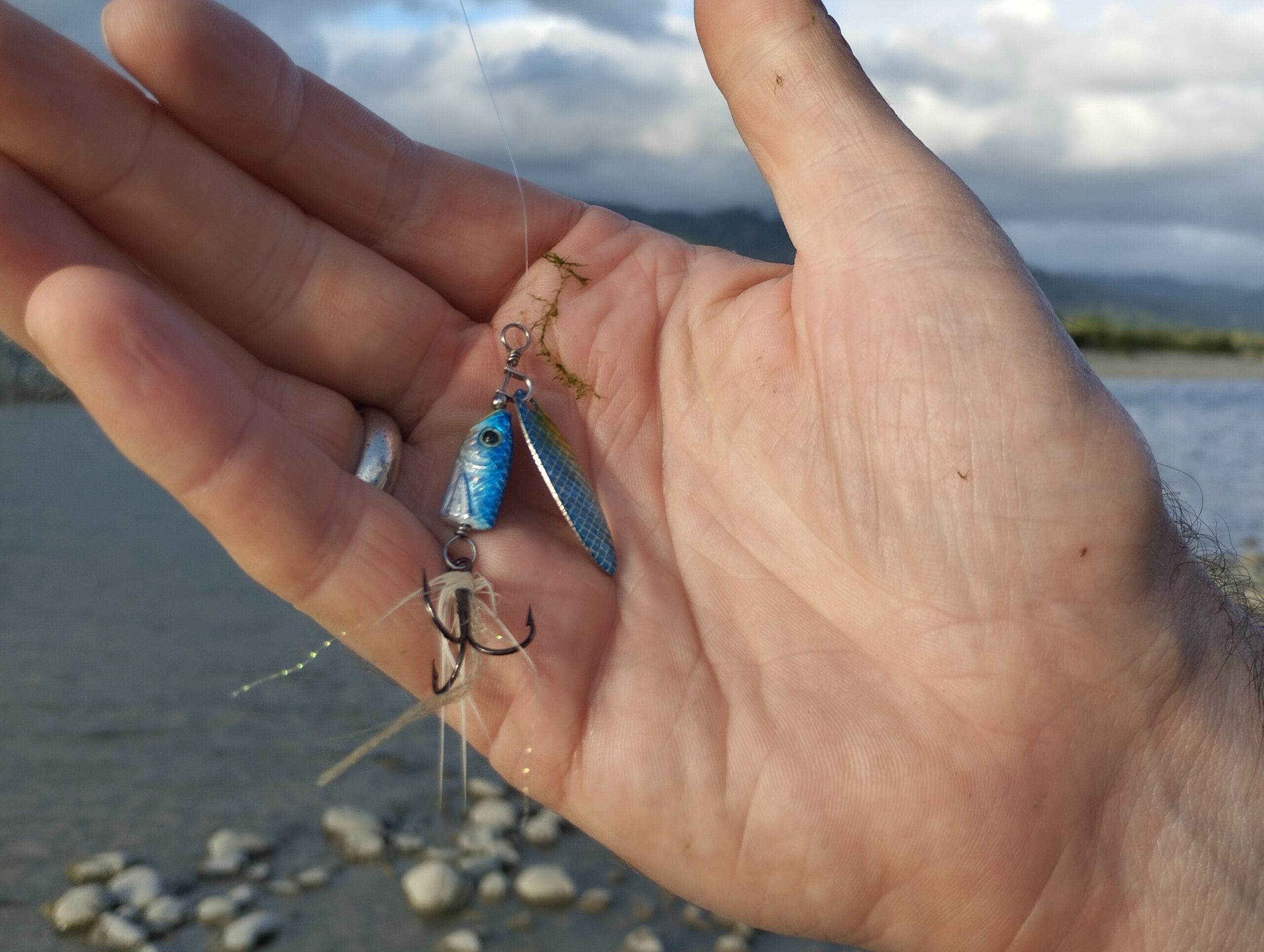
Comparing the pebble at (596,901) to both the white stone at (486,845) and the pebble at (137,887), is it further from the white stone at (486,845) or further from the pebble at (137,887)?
the pebble at (137,887)

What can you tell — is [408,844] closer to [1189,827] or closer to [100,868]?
[100,868]

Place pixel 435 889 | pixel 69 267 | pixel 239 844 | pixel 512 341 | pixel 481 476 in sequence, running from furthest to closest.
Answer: pixel 239 844
pixel 435 889
pixel 512 341
pixel 481 476
pixel 69 267

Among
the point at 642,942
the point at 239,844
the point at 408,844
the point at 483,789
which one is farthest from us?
the point at 483,789

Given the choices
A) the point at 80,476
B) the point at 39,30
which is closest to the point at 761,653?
the point at 39,30

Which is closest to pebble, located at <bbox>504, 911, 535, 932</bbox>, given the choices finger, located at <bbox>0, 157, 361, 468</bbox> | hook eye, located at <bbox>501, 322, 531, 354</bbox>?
finger, located at <bbox>0, 157, 361, 468</bbox>

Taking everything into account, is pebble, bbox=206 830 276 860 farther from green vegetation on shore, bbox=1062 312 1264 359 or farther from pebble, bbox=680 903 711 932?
green vegetation on shore, bbox=1062 312 1264 359

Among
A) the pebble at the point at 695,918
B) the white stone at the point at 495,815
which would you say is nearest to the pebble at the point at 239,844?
the white stone at the point at 495,815

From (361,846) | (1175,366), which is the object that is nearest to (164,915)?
(361,846)
